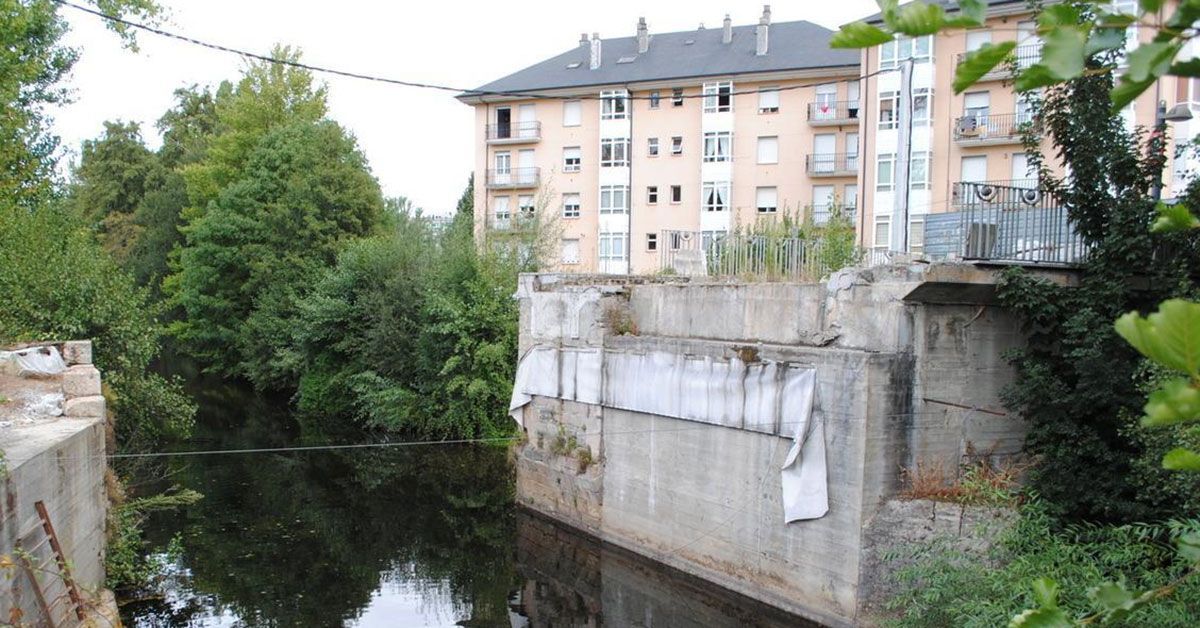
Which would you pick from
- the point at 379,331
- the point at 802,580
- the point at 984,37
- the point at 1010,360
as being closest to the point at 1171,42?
the point at 1010,360

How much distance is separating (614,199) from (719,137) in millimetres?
5092

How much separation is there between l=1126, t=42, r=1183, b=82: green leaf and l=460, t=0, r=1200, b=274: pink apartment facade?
103 ft

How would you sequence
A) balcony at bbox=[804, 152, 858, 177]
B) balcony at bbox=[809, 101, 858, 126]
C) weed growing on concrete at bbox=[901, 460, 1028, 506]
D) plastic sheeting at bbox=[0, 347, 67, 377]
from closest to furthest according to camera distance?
weed growing on concrete at bbox=[901, 460, 1028, 506] < plastic sheeting at bbox=[0, 347, 67, 377] < balcony at bbox=[809, 101, 858, 126] < balcony at bbox=[804, 152, 858, 177]

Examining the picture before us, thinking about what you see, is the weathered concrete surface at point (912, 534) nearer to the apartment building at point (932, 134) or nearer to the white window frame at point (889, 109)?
the apartment building at point (932, 134)

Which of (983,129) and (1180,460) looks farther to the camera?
(983,129)

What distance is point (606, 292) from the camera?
55.9ft

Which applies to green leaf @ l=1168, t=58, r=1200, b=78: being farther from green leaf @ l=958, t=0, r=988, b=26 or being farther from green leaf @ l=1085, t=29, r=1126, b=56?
green leaf @ l=958, t=0, r=988, b=26

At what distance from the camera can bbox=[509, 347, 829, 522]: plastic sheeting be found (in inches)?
489

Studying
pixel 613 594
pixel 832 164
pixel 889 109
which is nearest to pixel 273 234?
pixel 832 164

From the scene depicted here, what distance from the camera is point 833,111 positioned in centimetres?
3828

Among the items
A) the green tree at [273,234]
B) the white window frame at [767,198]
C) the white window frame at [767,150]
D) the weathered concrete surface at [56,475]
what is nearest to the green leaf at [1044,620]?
the weathered concrete surface at [56,475]

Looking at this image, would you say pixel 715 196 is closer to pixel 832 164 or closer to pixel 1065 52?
pixel 832 164

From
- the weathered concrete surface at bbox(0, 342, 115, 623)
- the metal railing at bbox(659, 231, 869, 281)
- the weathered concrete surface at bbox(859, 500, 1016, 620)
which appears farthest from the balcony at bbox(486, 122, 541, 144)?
the weathered concrete surface at bbox(859, 500, 1016, 620)

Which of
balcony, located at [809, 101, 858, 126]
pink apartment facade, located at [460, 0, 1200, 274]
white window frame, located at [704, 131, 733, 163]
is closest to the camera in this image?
pink apartment facade, located at [460, 0, 1200, 274]
